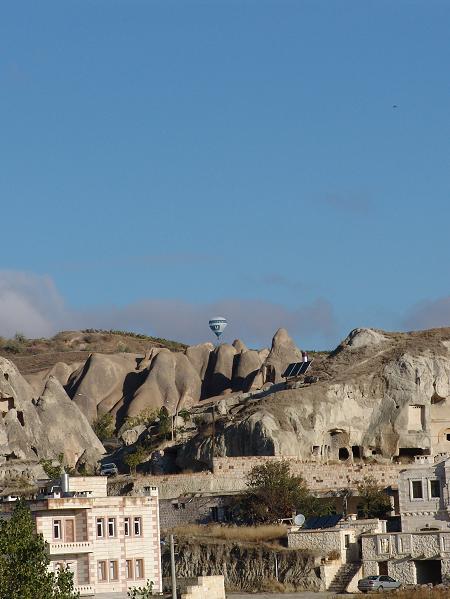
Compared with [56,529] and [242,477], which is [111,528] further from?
[242,477]

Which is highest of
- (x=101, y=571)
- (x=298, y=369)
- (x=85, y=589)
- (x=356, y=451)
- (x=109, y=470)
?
(x=298, y=369)

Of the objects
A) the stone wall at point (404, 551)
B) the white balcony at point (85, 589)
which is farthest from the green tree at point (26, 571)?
the stone wall at point (404, 551)

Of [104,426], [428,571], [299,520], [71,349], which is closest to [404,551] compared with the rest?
[428,571]

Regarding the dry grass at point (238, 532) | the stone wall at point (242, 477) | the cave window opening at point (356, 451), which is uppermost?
the cave window opening at point (356, 451)

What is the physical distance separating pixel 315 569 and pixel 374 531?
3421 millimetres

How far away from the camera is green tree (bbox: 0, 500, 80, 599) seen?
56656 millimetres

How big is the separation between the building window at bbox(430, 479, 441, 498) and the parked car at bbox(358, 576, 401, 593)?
677cm

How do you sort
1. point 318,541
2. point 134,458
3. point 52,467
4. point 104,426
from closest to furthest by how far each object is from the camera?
1. point 318,541
2. point 134,458
3. point 52,467
4. point 104,426

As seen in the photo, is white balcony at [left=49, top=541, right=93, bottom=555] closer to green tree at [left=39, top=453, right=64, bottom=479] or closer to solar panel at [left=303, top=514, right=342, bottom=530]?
solar panel at [left=303, top=514, right=342, bottom=530]

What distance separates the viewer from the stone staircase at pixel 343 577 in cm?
7581

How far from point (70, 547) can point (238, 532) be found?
14623 millimetres

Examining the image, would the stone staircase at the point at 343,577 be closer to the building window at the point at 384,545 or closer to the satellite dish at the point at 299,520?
the building window at the point at 384,545

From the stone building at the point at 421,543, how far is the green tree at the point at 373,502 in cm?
481

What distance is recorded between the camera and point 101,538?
7075cm
